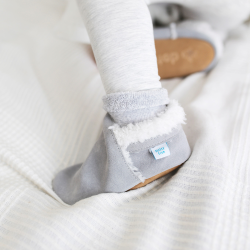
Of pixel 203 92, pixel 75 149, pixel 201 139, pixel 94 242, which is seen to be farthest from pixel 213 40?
pixel 94 242

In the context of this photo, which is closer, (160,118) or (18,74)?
(160,118)

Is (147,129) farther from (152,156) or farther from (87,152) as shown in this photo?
(87,152)

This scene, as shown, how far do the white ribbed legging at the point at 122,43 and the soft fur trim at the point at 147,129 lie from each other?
57mm

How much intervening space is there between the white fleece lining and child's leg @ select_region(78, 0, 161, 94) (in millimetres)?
57

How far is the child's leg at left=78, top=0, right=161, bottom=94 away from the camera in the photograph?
0.36 metres

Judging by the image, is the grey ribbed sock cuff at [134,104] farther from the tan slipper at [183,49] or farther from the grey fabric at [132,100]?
the tan slipper at [183,49]

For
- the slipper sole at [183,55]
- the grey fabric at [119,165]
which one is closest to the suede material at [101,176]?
the grey fabric at [119,165]

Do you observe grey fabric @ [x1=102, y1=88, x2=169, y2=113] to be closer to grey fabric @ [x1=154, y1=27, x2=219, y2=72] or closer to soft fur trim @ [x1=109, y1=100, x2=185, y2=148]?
soft fur trim @ [x1=109, y1=100, x2=185, y2=148]

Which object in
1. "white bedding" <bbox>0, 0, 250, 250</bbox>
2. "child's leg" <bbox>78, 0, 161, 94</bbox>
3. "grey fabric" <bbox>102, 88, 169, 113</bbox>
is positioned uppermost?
"child's leg" <bbox>78, 0, 161, 94</bbox>

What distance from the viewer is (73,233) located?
0.28 meters

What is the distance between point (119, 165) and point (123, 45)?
19 cm

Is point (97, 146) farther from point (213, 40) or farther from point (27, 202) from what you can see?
point (213, 40)

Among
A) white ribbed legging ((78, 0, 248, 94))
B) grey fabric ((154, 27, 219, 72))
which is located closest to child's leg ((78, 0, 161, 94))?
white ribbed legging ((78, 0, 248, 94))

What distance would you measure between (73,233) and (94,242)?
29 millimetres
